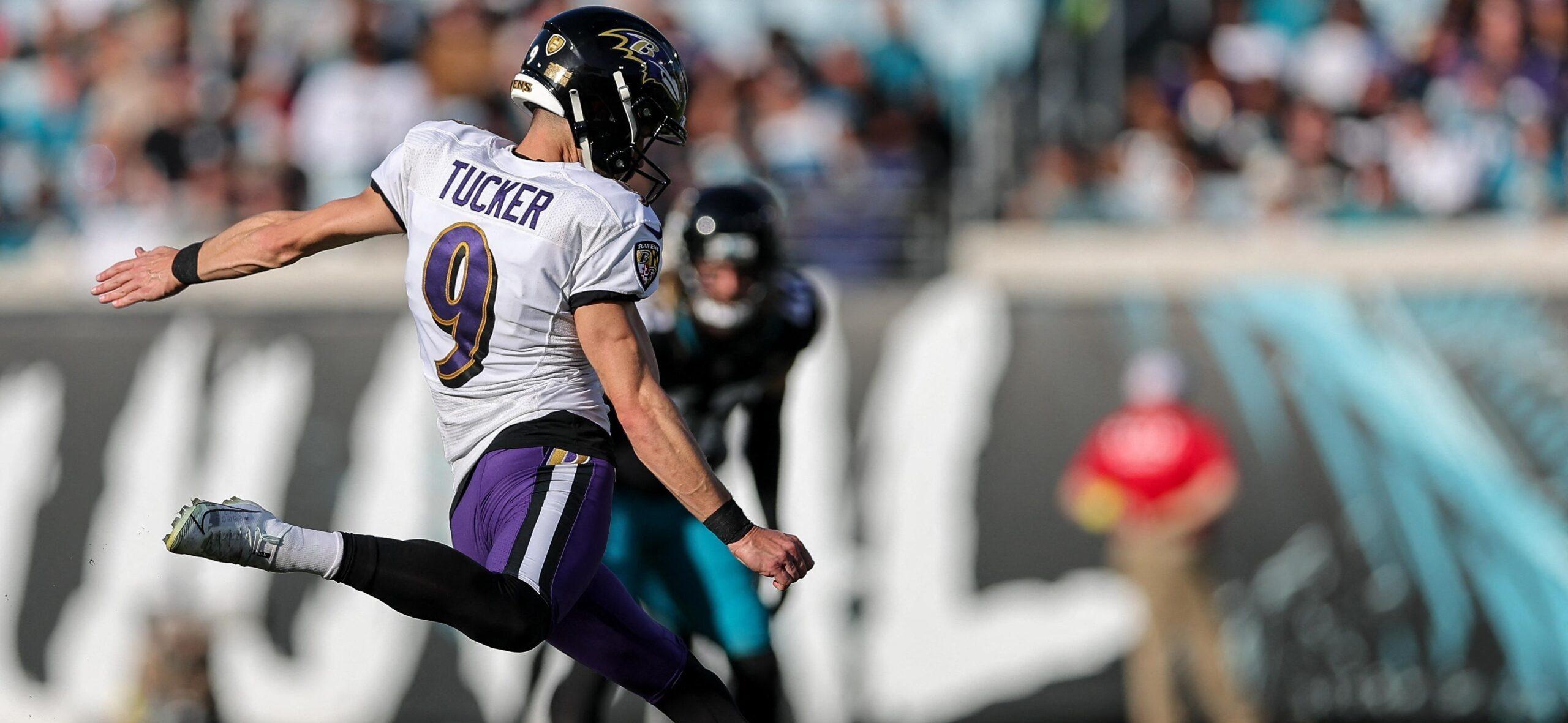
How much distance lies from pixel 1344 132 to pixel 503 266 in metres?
7.92

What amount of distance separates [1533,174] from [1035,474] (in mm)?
3479

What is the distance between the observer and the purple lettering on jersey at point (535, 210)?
4.58 metres

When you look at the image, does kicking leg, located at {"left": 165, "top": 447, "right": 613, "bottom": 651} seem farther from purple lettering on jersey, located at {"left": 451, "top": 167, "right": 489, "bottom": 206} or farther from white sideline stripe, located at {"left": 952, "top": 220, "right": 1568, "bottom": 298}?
white sideline stripe, located at {"left": 952, "top": 220, "right": 1568, "bottom": 298}

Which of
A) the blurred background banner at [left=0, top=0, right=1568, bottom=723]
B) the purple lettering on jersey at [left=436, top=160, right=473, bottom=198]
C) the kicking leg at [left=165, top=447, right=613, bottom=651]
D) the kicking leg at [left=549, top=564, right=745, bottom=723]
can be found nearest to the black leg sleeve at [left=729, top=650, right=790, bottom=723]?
the kicking leg at [left=549, top=564, right=745, bottom=723]

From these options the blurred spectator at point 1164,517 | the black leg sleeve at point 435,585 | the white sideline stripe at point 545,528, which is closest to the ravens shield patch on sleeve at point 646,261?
the white sideline stripe at point 545,528

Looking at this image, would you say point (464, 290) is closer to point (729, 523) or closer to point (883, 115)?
point (729, 523)

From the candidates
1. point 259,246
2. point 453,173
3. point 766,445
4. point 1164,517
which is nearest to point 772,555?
point 453,173

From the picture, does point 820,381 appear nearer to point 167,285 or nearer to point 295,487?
point 295,487

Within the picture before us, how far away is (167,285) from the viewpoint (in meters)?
4.92

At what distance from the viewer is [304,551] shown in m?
4.42

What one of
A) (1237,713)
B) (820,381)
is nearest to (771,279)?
(820,381)

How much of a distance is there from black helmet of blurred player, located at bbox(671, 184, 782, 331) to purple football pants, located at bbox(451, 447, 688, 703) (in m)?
1.67

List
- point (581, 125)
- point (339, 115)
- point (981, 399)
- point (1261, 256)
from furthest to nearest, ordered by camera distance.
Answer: point (339, 115) < point (981, 399) < point (1261, 256) < point (581, 125)

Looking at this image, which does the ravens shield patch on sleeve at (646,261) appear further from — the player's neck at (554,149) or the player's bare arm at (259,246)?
the player's bare arm at (259,246)
